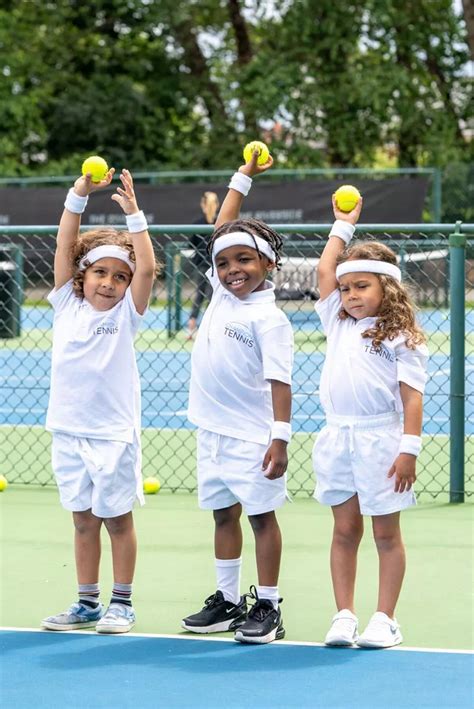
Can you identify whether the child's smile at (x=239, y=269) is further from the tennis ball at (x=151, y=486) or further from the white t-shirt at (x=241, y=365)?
the tennis ball at (x=151, y=486)

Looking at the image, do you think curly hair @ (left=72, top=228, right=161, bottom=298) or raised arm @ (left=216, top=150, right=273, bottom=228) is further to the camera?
raised arm @ (left=216, top=150, right=273, bottom=228)

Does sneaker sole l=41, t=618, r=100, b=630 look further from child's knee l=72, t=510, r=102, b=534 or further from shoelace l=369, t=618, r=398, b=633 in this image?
shoelace l=369, t=618, r=398, b=633

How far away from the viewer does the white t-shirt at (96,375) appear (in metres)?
5.15

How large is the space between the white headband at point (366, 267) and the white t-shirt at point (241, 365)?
0.29 metres

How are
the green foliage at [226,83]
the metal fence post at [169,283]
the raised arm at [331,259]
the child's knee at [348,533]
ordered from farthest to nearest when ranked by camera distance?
the green foliage at [226,83]
the metal fence post at [169,283]
the raised arm at [331,259]
the child's knee at [348,533]

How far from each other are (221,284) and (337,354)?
54 centimetres

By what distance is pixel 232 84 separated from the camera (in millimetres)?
29438

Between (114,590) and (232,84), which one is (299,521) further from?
(232,84)

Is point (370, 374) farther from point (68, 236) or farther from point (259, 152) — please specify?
point (68, 236)

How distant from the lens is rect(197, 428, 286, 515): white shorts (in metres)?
4.96

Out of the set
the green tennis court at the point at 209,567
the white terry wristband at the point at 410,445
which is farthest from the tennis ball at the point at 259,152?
Answer: the green tennis court at the point at 209,567

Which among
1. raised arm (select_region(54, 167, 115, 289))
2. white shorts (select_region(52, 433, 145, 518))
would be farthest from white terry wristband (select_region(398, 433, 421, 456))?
raised arm (select_region(54, 167, 115, 289))

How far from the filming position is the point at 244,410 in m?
5.02

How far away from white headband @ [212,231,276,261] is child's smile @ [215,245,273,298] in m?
0.01
